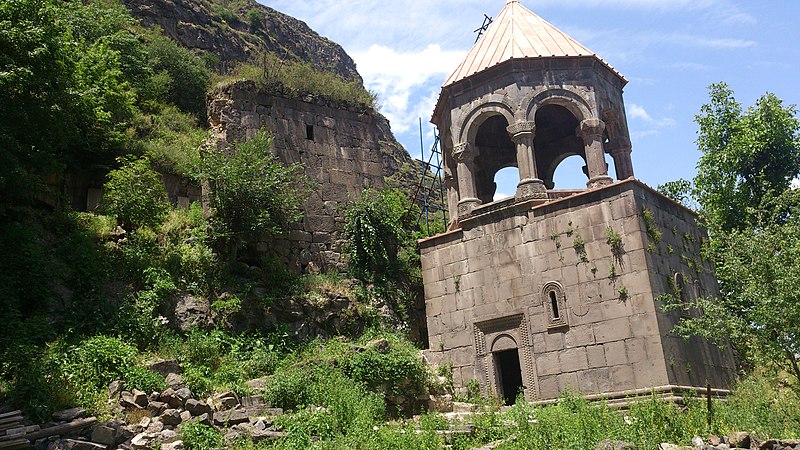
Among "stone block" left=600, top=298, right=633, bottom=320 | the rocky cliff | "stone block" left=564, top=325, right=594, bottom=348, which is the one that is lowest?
"stone block" left=564, top=325, right=594, bottom=348

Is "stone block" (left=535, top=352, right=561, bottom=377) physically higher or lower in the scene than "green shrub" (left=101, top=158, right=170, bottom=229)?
lower

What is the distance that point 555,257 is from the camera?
40.7 feet

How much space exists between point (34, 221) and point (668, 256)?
11.5 meters

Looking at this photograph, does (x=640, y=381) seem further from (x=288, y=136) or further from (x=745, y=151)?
(x=745, y=151)

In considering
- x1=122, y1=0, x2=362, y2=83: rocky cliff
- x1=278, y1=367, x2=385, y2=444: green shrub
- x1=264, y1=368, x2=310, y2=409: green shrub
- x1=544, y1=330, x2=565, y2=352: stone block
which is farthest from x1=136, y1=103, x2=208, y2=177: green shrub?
x1=544, y1=330, x2=565, y2=352: stone block

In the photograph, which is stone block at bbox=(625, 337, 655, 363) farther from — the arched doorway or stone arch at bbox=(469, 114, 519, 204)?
stone arch at bbox=(469, 114, 519, 204)

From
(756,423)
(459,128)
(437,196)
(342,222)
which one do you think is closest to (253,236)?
(342,222)

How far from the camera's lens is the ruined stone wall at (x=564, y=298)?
11.2 meters

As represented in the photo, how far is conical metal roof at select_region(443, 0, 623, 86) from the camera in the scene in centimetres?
1373

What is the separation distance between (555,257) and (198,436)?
7095 millimetres

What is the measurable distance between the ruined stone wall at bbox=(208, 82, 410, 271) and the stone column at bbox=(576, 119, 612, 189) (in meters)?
5.07

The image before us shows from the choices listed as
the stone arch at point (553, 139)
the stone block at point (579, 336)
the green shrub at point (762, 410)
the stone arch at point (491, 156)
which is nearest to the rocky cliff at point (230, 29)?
the stone arch at point (491, 156)

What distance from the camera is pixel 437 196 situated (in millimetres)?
28469

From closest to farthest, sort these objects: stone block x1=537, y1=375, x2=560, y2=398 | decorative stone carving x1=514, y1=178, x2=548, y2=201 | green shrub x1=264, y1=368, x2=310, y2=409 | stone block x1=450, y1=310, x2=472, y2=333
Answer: green shrub x1=264, y1=368, x2=310, y2=409 → stone block x1=537, y1=375, x2=560, y2=398 → decorative stone carving x1=514, y1=178, x2=548, y2=201 → stone block x1=450, y1=310, x2=472, y2=333
